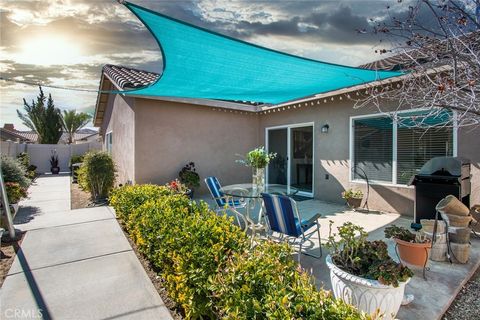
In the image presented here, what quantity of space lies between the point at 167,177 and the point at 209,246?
6423 mm

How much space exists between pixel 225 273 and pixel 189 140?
7374mm

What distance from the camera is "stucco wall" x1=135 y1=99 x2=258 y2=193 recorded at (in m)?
8.42

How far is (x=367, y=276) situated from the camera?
96.7 inches

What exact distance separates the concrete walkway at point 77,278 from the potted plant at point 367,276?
1822 millimetres

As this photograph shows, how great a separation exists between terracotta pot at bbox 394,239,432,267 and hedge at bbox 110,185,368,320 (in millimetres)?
1798

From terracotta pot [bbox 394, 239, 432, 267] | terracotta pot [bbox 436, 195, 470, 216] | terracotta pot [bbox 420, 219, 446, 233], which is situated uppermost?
terracotta pot [bbox 436, 195, 470, 216]

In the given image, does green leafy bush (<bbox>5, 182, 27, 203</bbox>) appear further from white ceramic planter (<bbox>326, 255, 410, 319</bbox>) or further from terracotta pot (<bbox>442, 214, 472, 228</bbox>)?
terracotta pot (<bbox>442, 214, 472, 228</bbox>)

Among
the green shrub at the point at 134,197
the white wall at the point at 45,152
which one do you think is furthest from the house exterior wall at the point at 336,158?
the white wall at the point at 45,152

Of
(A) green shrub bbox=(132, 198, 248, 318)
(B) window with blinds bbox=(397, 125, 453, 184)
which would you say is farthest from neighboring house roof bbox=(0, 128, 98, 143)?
(B) window with blinds bbox=(397, 125, 453, 184)

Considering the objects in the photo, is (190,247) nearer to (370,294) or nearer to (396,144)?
(370,294)

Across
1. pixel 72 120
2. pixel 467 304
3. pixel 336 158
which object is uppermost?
pixel 72 120

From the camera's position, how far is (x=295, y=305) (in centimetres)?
166

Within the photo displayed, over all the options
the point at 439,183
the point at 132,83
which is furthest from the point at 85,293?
the point at 439,183

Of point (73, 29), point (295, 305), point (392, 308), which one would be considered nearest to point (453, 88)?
point (392, 308)
